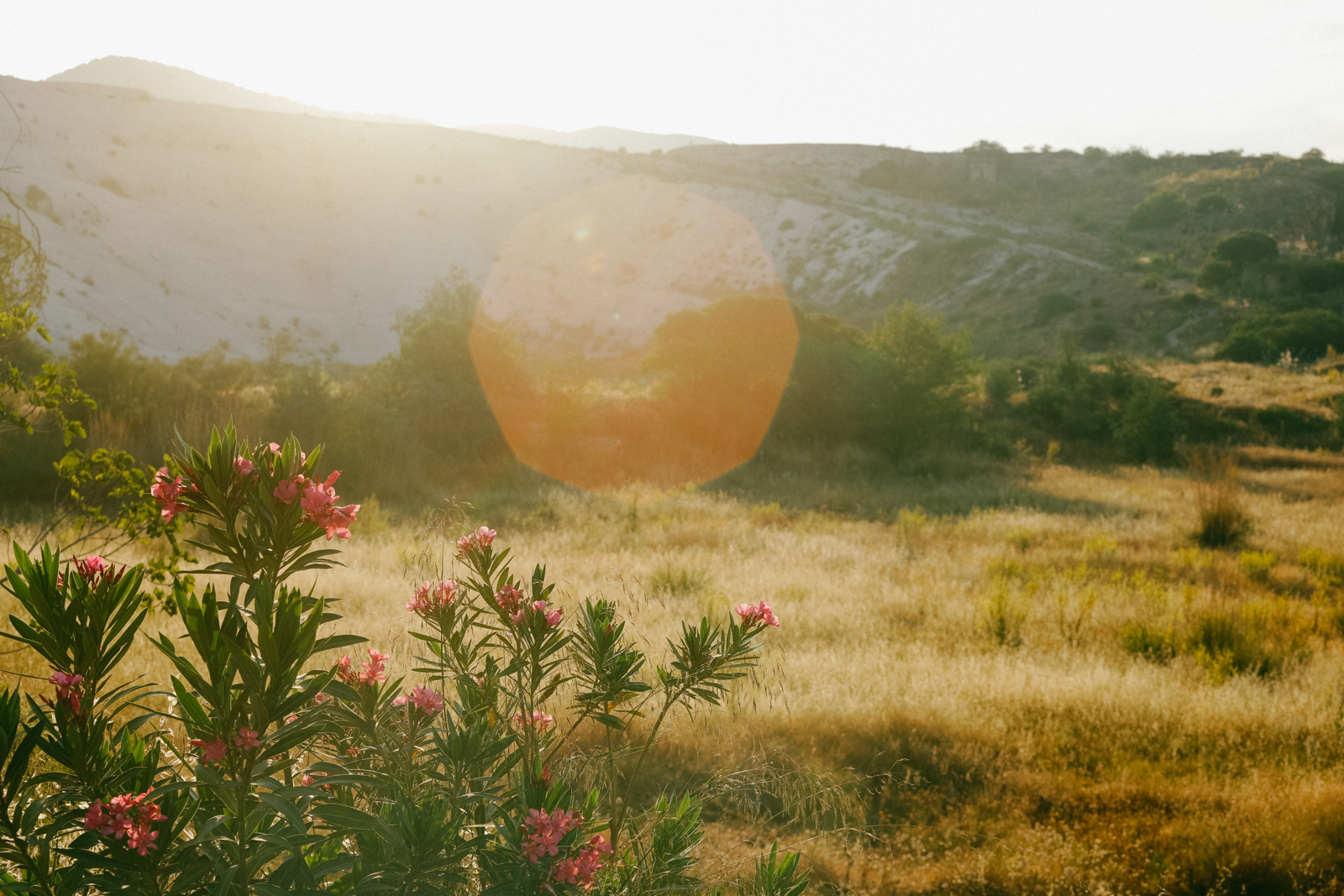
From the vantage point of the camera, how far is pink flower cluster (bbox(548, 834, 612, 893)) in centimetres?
Result: 158

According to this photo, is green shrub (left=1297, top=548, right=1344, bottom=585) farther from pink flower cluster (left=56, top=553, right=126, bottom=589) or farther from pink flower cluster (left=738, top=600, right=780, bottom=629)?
pink flower cluster (left=56, top=553, right=126, bottom=589)

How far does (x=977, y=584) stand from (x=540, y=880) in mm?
9528

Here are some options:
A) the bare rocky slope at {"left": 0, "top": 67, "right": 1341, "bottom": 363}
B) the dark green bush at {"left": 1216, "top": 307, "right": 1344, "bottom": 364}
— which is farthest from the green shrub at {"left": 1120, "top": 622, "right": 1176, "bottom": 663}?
the dark green bush at {"left": 1216, "top": 307, "right": 1344, "bottom": 364}

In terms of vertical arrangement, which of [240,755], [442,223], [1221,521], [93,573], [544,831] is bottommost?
[1221,521]

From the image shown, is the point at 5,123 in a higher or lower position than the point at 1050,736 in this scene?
higher

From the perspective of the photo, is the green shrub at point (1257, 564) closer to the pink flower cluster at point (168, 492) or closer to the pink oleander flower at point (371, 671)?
the pink oleander flower at point (371, 671)

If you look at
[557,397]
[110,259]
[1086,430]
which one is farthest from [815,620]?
[110,259]

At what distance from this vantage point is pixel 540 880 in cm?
156

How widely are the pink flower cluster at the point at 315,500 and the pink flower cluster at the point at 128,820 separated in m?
0.55

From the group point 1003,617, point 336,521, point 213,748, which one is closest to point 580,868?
point 213,748

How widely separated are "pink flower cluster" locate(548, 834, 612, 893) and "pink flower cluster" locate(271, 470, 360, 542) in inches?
33.0

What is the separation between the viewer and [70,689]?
54.2 inches

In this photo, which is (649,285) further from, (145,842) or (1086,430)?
(145,842)

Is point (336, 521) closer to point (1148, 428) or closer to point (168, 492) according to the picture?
point (168, 492)
